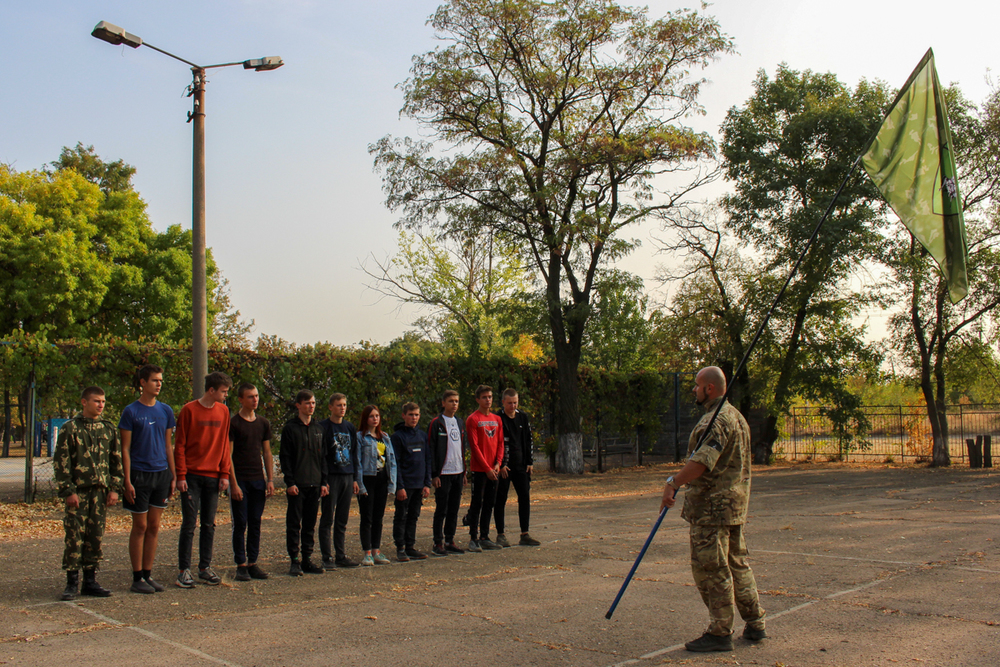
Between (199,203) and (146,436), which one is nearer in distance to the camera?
(146,436)

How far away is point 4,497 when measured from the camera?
11.8m

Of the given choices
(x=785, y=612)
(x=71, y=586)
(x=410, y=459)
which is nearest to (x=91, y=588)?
(x=71, y=586)

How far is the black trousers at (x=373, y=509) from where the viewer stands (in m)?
8.06

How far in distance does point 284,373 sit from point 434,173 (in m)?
8.41

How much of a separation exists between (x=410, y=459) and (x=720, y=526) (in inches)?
167

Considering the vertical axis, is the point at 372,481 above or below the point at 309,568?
above

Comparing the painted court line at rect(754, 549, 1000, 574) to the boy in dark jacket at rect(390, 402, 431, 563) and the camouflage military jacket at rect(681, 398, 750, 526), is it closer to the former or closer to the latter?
the camouflage military jacket at rect(681, 398, 750, 526)

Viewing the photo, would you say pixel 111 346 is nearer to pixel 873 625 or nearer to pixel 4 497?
pixel 4 497

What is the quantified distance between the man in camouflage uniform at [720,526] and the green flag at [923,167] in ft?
9.97

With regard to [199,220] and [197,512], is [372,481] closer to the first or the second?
[197,512]

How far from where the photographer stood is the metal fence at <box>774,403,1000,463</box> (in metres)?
23.5

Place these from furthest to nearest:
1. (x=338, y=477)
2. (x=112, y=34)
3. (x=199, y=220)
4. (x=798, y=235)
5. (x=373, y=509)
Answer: (x=798, y=235)
(x=199, y=220)
(x=112, y=34)
(x=373, y=509)
(x=338, y=477)

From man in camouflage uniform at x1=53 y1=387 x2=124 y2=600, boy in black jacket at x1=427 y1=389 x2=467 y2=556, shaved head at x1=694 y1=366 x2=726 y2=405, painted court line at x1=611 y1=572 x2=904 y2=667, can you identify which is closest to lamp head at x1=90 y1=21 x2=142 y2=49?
man in camouflage uniform at x1=53 y1=387 x2=124 y2=600

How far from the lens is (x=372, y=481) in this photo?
8250 millimetres
